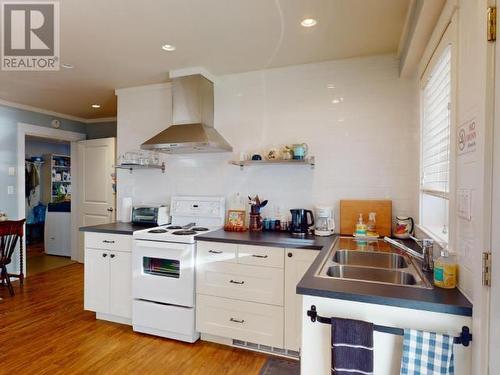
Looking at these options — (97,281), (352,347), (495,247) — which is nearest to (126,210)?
(97,281)

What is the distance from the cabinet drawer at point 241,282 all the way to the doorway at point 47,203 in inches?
144

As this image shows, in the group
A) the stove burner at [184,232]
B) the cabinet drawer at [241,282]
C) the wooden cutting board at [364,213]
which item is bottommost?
the cabinet drawer at [241,282]

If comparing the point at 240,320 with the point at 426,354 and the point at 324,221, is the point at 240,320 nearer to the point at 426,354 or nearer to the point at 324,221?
the point at 324,221

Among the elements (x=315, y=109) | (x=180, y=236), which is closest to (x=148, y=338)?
(x=180, y=236)

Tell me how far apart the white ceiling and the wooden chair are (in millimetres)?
1713

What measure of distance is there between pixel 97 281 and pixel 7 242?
1873mm

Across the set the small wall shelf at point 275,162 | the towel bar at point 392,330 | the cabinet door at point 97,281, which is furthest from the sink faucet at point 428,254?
the cabinet door at point 97,281

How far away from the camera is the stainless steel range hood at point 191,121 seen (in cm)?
282

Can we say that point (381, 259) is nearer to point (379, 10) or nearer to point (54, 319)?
point (379, 10)

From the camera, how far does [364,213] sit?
263cm

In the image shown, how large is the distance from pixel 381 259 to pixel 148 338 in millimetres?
2023

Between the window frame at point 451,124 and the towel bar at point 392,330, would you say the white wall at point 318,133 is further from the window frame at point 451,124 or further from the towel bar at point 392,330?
the towel bar at point 392,330

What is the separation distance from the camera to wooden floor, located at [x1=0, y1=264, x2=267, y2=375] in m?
2.22

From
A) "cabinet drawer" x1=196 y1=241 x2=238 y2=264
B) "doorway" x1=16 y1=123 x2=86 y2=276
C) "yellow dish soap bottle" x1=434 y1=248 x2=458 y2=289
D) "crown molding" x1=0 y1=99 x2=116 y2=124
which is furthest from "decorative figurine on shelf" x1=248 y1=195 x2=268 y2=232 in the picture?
"crown molding" x1=0 y1=99 x2=116 y2=124
